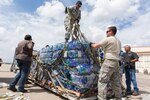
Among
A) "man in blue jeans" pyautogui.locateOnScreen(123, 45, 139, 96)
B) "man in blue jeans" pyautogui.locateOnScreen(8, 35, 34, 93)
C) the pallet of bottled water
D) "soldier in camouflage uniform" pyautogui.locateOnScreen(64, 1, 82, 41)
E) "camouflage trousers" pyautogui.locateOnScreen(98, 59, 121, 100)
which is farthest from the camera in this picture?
"soldier in camouflage uniform" pyautogui.locateOnScreen(64, 1, 82, 41)

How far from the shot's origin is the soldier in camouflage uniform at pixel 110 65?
546cm

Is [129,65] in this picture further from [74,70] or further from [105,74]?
[105,74]

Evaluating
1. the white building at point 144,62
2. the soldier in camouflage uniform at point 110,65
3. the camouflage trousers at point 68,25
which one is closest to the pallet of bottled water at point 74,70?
the soldier in camouflage uniform at point 110,65

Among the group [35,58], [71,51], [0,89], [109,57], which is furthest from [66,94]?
[35,58]

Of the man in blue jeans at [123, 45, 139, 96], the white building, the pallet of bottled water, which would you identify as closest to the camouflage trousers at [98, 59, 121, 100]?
the pallet of bottled water

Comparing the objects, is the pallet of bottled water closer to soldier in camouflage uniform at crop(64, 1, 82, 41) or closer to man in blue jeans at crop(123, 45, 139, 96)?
soldier in camouflage uniform at crop(64, 1, 82, 41)

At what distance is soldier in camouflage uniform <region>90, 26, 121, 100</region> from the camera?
215 inches

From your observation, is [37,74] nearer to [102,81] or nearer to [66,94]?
[66,94]

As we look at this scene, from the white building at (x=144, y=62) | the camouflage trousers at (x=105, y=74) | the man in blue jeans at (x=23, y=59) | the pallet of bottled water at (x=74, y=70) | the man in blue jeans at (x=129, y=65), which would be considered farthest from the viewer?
the white building at (x=144, y=62)

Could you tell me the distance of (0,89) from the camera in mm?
7523

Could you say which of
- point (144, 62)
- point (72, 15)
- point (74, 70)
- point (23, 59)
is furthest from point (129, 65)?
point (144, 62)

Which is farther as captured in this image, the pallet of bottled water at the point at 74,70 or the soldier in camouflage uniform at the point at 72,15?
the soldier in camouflage uniform at the point at 72,15

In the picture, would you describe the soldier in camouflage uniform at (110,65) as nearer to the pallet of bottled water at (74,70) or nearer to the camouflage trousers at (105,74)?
the camouflage trousers at (105,74)

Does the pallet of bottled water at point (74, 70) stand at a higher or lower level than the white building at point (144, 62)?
lower
